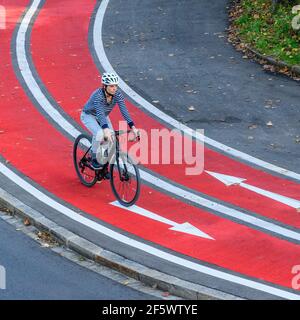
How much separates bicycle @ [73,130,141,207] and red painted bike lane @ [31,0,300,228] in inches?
54.0

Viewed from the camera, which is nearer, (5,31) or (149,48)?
(149,48)

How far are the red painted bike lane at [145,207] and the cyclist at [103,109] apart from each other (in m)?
0.94

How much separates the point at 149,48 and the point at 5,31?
15.3 feet

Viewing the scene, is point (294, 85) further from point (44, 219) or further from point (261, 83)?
point (44, 219)

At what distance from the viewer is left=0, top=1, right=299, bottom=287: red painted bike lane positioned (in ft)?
35.1

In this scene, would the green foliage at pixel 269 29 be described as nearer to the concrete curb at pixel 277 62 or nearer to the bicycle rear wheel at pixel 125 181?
the concrete curb at pixel 277 62

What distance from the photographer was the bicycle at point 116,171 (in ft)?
40.5

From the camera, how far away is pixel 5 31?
23.3 m

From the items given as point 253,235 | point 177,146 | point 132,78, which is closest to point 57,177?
point 177,146

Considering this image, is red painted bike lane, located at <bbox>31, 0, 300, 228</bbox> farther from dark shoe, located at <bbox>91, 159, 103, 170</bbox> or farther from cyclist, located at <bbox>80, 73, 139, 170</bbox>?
cyclist, located at <bbox>80, 73, 139, 170</bbox>

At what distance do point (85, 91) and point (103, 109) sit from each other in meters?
6.06

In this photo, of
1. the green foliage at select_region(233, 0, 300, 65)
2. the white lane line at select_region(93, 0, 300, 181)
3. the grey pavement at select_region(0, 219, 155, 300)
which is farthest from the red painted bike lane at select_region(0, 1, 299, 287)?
the green foliage at select_region(233, 0, 300, 65)

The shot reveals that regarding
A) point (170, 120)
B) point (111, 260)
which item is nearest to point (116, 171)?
point (111, 260)

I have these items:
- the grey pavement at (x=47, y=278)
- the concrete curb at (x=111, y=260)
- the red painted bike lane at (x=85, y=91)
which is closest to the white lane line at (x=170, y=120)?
the red painted bike lane at (x=85, y=91)
